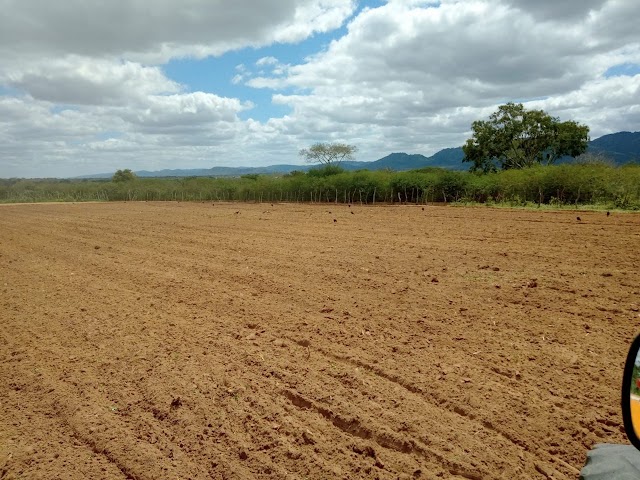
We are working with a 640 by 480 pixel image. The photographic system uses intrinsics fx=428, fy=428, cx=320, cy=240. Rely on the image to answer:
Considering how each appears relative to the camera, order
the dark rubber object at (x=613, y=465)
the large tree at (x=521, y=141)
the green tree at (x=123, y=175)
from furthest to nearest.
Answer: the green tree at (x=123, y=175), the large tree at (x=521, y=141), the dark rubber object at (x=613, y=465)

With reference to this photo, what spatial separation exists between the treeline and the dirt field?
51.8ft

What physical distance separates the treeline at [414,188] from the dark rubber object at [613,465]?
2093 cm

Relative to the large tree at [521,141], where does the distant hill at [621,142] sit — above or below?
above

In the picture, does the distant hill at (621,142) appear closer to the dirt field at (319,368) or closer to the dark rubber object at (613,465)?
the dirt field at (319,368)

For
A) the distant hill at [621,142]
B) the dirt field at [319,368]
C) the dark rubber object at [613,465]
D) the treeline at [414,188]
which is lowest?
the dirt field at [319,368]

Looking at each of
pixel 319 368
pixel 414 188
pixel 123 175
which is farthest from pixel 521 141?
pixel 123 175

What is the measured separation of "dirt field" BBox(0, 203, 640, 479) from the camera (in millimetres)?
2795

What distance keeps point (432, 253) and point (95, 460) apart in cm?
775

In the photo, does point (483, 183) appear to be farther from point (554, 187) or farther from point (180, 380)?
point (180, 380)

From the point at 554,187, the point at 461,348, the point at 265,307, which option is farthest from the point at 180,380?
the point at 554,187

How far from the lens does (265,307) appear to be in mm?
5918

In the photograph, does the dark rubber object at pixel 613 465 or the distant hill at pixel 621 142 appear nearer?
the dark rubber object at pixel 613 465

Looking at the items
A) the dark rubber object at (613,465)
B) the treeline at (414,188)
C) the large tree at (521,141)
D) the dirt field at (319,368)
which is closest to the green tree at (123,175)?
the treeline at (414,188)

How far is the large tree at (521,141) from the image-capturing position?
3522 centimetres
